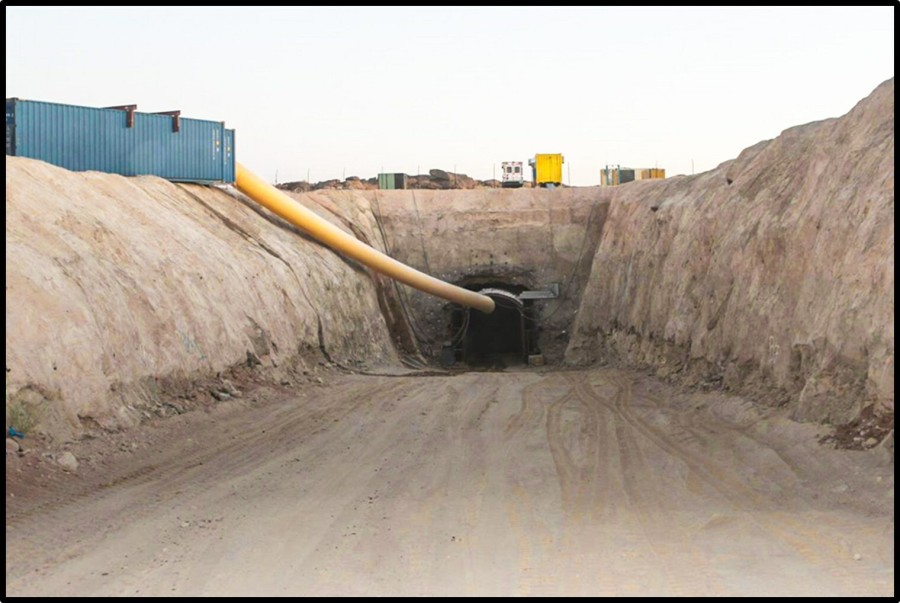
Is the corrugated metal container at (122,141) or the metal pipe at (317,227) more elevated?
the corrugated metal container at (122,141)

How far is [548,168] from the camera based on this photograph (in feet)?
145

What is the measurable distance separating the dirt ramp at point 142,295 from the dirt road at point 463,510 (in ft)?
3.88

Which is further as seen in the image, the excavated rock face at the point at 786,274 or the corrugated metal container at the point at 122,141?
the corrugated metal container at the point at 122,141

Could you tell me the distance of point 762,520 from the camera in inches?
407

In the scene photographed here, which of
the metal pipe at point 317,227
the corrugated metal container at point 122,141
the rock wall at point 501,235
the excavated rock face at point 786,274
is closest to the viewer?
the excavated rock face at point 786,274

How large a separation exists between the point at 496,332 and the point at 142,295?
2302cm

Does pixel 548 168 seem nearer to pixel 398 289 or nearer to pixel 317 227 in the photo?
pixel 398 289

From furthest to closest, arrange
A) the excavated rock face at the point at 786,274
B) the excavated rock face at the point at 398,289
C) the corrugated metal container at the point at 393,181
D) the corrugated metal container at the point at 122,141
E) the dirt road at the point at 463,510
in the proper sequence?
1. the corrugated metal container at the point at 393,181
2. the corrugated metal container at the point at 122,141
3. the excavated rock face at the point at 398,289
4. the excavated rock face at the point at 786,274
5. the dirt road at the point at 463,510

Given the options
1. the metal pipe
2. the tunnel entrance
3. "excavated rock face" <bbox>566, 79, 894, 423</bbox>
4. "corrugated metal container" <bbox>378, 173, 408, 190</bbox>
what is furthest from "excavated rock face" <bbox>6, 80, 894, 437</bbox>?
"corrugated metal container" <bbox>378, 173, 408, 190</bbox>

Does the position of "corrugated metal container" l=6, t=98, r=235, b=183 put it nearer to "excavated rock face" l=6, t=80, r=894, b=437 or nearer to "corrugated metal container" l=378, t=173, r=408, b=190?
"excavated rock face" l=6, t=80, r=894, b=437

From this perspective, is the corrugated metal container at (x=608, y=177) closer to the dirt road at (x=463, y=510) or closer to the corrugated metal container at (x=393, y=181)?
the corrugated metal container at (x=393, y=181)

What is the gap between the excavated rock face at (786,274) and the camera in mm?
13594

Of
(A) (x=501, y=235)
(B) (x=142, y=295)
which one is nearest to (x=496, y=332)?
(A) (x=501, y=235)

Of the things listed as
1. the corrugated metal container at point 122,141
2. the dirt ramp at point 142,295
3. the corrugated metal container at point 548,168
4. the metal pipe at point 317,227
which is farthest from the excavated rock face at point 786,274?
the corrugated metal container at point 548,168
